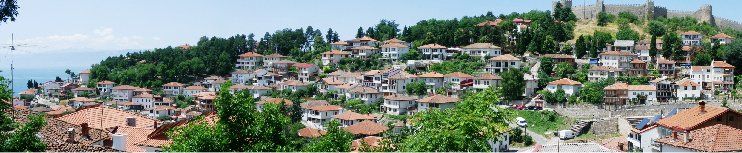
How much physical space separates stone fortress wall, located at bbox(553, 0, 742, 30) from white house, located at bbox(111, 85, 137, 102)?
32662 millimetres

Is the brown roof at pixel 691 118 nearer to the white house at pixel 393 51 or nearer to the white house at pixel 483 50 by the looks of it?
the white house at pixel 483 50

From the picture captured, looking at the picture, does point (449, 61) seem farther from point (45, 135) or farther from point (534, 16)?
point (45, 135)

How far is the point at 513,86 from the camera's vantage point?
38125 mm

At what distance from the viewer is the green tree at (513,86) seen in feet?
125

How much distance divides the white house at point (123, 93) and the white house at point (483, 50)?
22.9m

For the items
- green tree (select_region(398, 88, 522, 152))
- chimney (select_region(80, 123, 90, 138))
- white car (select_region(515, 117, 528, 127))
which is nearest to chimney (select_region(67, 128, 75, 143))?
chimney (select_region(80, 123, 90, 138))

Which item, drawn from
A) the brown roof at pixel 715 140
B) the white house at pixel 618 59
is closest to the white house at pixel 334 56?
the white house at pixel 618 59

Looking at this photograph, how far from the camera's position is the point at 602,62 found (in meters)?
44.4

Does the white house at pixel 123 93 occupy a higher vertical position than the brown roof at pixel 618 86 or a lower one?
lower

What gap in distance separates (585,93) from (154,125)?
82.7 feet

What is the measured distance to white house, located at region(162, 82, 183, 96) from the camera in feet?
178

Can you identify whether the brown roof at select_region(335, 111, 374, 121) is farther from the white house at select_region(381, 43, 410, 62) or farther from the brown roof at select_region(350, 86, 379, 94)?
the white house at select_region(381, 43, 410, 62)

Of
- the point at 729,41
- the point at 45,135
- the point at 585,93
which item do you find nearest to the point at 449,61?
the point at 585,93

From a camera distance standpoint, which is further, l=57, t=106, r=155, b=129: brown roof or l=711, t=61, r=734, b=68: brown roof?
l=711, t=61, r=734, b=68: brown roof
